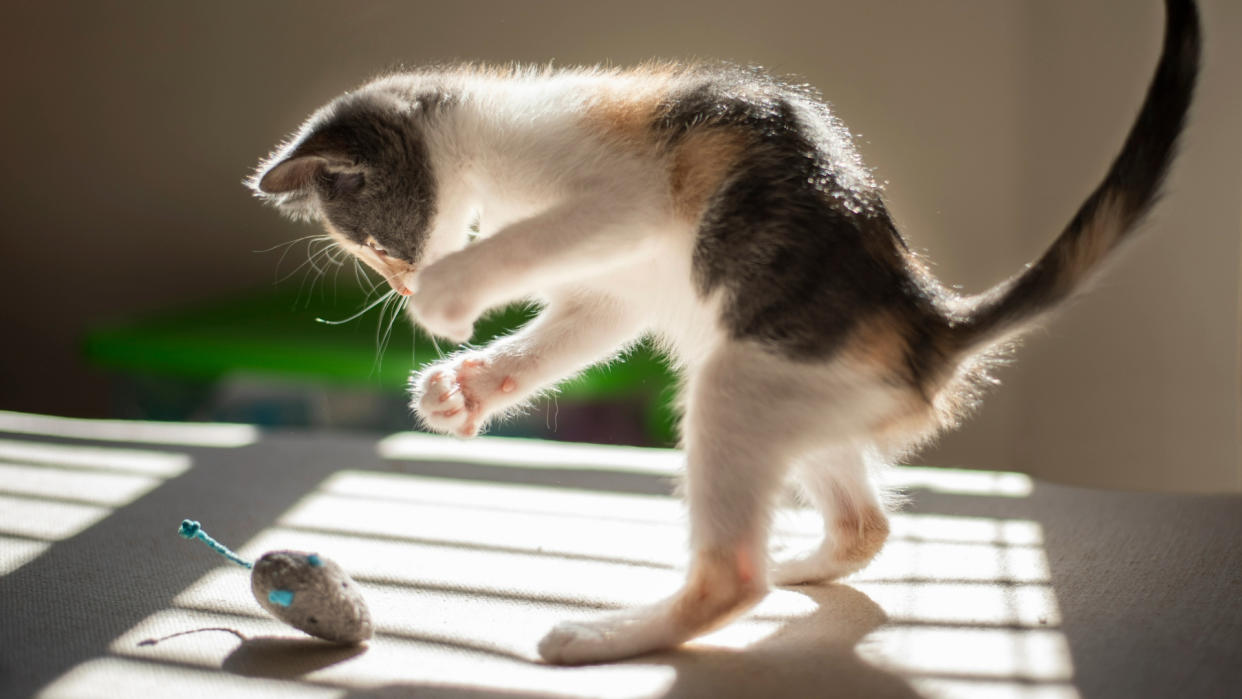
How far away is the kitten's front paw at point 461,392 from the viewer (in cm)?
156

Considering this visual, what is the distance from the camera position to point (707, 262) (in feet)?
4.37

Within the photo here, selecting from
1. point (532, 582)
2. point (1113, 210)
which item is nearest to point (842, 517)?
point (532, 582)

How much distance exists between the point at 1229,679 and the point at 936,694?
0.32 meters

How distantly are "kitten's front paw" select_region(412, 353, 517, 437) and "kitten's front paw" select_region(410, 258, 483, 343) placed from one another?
0.76 feet

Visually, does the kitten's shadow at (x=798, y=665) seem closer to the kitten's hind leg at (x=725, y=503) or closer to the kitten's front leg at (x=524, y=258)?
the kitten's hind leg at (x=725, y=503)

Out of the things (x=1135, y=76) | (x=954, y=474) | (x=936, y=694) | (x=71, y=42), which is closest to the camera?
(x=936, y=694)

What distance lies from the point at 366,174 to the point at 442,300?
12.4 inches

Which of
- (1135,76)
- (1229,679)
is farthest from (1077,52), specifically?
(1229,679)

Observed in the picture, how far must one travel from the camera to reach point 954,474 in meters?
2.24

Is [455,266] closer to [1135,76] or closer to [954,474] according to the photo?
[954,474]

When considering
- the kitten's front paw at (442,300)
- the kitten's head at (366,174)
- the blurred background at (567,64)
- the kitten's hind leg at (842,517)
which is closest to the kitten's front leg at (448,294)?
the kitten's front paw at (442,300)

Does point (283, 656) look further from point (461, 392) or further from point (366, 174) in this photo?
point (366, 174)

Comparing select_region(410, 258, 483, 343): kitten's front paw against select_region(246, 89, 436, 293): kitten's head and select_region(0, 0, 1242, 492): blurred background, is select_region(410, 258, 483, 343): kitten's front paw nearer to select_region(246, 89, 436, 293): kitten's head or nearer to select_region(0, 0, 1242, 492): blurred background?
select_region(246, 89, 436, 293): kitten's head

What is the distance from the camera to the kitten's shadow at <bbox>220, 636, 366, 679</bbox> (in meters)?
1.22
